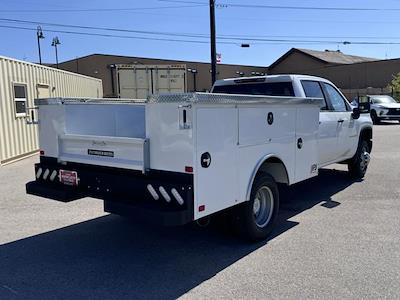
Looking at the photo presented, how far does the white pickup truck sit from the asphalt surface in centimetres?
60

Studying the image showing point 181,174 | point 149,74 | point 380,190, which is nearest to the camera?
point 181,174

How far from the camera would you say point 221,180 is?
4336 millimetres

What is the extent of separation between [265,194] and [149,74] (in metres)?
16.8

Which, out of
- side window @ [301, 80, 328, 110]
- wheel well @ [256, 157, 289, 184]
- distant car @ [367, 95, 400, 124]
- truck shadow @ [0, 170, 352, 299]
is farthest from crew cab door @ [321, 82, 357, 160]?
distant car @ [367, 95, 400, 124]

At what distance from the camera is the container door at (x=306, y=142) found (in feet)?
19.1

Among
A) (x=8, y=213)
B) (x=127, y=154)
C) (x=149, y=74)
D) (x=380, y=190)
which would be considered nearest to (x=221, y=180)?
(x=127, y=154)

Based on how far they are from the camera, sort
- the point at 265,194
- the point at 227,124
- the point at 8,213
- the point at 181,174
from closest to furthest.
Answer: the point at 181,174, the point at 227,124, the point at 265,194, the point at 8,213

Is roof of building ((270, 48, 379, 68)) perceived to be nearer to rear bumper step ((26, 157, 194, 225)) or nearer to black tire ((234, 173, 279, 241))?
black tire ((234, 173, 279, 241))

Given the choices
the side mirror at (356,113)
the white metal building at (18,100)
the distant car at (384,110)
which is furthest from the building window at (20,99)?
the distant car at (384,110)

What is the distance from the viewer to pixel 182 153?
4043 mm

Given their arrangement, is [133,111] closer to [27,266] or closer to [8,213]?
[27,266]

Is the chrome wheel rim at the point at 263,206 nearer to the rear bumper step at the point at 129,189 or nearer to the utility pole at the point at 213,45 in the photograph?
the rear bumper step at the point at 129,189

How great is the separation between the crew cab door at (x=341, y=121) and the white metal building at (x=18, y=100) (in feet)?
21.9

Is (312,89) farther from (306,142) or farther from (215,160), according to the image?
(215,160)
